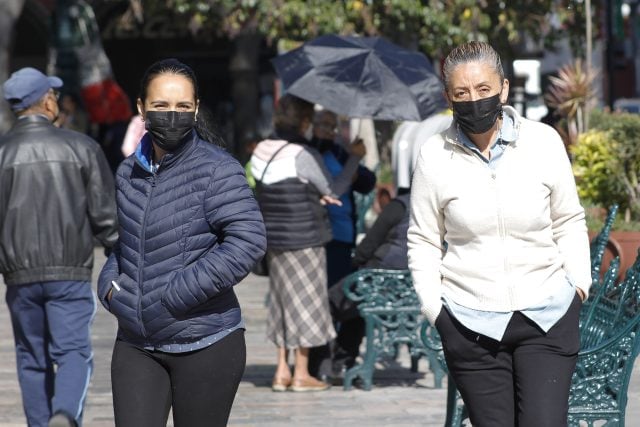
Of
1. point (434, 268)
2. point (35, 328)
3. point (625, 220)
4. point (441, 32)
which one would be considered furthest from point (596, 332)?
point (441, 32)

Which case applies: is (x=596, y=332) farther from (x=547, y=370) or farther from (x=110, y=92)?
(x=110, y=92)

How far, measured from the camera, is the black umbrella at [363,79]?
9711 mm

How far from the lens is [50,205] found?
23.4 feet

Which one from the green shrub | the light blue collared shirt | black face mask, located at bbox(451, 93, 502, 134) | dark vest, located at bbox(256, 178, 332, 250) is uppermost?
black face mask, located at bbox(451, 93, 502, 134)

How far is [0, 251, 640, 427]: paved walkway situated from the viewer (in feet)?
26.9

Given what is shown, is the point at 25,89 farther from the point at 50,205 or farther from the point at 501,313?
the point at 501,313

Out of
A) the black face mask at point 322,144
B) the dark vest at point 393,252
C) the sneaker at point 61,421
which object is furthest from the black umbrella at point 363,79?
the sneaker at point 61,421

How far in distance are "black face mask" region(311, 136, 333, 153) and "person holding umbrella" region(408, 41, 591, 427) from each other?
4.62 metres

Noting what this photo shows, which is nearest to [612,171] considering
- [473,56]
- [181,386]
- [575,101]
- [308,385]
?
[308,385]

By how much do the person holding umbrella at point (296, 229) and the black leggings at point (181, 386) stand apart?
4152mm

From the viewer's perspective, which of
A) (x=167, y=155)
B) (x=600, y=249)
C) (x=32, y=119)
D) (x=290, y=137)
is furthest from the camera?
(x=290, y=137)

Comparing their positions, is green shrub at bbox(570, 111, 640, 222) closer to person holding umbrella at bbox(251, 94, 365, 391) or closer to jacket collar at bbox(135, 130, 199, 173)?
person holding umbrella at bbox(251, 94, 365, 391)

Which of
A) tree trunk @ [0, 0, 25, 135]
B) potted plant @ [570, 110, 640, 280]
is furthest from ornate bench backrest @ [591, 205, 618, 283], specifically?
tree trunk @ [0, 0, 25, 135]

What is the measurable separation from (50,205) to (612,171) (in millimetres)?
4837
